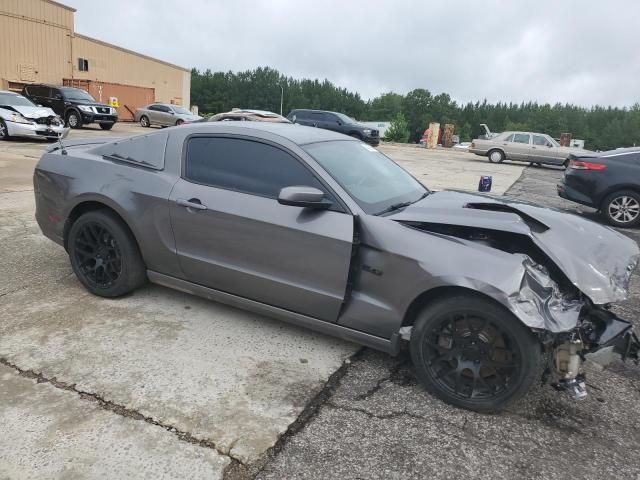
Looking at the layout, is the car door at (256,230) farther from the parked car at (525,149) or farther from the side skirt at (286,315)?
the parked car at (525,149)

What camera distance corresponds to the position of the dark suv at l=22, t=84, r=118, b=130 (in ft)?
65.4

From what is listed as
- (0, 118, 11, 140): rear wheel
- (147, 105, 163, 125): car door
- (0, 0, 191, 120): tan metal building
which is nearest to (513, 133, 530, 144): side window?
(0, 118, 11, 140): rear wheel

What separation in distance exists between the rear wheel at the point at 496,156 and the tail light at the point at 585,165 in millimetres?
13365

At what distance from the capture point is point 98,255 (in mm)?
3824

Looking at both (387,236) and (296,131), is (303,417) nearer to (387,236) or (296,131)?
(387,236)

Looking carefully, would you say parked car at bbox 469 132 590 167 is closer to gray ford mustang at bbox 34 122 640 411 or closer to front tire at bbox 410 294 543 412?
gray ford mustang at bbox 34 122 640 411

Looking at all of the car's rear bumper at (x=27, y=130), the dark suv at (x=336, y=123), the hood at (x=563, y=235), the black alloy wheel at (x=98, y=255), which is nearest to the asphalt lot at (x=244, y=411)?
the black alloy wheel at (x=98, y=255)

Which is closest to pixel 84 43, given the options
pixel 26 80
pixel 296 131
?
pixel 26 80

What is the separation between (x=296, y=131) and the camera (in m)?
3.58

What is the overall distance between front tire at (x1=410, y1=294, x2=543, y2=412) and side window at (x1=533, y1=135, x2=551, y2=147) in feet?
66.1

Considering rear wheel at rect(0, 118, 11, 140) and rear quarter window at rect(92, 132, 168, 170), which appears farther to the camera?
rear wheel at rect(0, 118, 11, 140)

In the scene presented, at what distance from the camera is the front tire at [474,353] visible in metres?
2.48

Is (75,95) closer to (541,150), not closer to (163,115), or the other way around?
(163,115)

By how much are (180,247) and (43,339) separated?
1.04 meters
